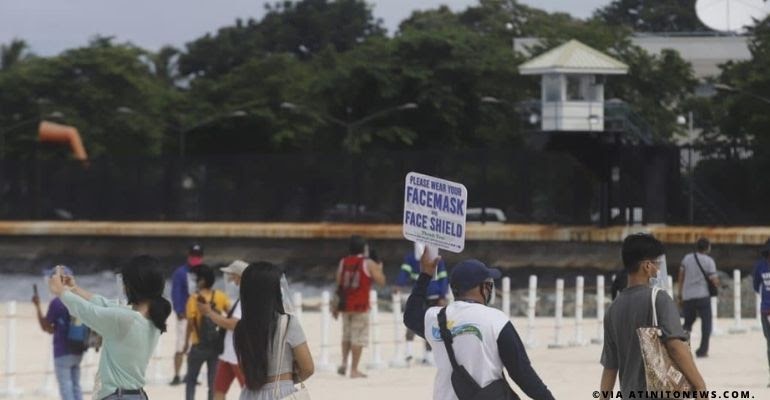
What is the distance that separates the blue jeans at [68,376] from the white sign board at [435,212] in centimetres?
600

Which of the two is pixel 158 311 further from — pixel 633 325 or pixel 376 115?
pixel 376 115

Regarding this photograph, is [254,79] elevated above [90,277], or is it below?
above

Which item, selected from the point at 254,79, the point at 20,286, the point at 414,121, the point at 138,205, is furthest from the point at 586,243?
the point at 254,79

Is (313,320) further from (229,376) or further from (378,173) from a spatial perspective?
(229,376)

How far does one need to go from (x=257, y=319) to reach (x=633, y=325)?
5.86ft

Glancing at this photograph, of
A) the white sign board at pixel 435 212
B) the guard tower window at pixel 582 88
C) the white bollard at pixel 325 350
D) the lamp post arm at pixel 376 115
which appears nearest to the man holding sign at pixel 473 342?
the white sign board at pixel 435 212

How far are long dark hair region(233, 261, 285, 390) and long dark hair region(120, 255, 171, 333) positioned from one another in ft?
2.92


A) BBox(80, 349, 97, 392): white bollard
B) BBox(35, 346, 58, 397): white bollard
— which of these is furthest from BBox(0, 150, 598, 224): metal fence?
BBox(35, 346, 58, 397): white bollard

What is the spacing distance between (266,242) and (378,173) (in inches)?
148

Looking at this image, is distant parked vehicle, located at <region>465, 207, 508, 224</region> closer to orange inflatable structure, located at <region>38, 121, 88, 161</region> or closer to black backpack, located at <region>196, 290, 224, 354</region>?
black backpack, located at <region>196, 290, 224, 354</region>

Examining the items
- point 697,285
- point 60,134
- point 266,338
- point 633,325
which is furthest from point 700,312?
point 60,134

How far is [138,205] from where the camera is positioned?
162ft

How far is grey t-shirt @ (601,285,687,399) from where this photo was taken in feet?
29.1

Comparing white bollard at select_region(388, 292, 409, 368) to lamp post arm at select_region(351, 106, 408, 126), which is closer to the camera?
white bollard at select_region(388, 292, 409, 368)
